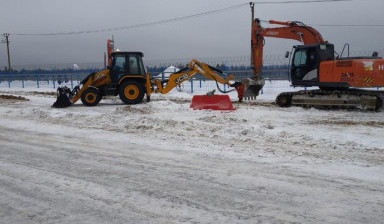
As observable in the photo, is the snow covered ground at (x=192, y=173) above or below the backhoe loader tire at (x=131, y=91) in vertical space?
below

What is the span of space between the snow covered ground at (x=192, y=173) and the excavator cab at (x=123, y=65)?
5846 mm

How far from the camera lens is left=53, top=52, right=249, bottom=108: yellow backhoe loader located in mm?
14156

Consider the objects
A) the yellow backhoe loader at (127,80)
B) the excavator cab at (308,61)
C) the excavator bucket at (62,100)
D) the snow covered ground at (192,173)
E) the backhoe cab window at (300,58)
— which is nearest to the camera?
the snow covered ground at (192,173)

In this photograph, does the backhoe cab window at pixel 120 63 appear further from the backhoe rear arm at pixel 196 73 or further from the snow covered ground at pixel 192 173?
the snow covered ground at pixel 192 173

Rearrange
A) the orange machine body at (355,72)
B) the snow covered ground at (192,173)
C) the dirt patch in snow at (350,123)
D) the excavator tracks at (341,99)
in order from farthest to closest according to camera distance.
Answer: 1. the excavator tracks at (341,99)
2. the orange machine body at (355,72)
3. the dirt patch in snow at (350,123)
4. the snow covered ground at (192,173)

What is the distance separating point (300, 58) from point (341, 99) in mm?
2270

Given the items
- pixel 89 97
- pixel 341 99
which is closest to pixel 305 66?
pixel 341 99

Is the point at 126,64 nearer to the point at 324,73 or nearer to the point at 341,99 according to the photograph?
the point at 324,73

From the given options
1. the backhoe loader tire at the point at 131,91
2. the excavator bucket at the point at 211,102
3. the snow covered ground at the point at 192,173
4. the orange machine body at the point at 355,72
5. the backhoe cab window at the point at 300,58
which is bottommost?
the snow covered ground at the point at 192,173

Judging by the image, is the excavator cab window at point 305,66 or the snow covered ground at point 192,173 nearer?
the snow covered ground at point 192,173

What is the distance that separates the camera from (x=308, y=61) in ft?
41.0

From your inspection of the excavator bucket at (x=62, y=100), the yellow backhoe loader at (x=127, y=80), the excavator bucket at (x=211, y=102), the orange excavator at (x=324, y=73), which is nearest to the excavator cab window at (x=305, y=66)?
the orange excavator at (x=324, y=73)

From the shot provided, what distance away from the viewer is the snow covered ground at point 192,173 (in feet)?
11.2

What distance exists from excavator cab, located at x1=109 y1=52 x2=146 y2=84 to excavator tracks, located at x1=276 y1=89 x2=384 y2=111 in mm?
6613
